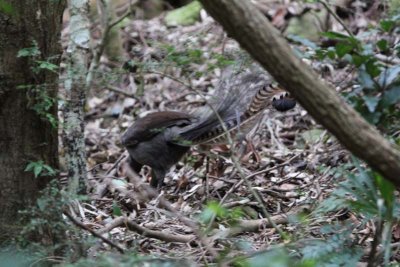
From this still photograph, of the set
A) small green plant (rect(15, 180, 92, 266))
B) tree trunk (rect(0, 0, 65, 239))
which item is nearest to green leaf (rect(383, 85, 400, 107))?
small green plant (rect(15, 180, 92, 266))

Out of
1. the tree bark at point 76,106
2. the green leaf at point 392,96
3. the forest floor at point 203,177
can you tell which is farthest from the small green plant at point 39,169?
the green leaf at point 392,96

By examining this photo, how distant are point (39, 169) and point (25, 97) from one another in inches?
13.0

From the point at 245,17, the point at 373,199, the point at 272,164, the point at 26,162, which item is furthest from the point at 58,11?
the point at 272,164

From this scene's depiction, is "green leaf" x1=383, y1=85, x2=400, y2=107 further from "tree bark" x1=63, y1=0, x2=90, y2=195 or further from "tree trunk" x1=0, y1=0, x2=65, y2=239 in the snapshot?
"tree bark" x1=63, y1=0, x2=90, y2=195

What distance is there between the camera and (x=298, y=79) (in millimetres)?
2268

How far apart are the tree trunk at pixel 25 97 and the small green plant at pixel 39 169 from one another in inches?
0.8

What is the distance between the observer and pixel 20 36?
3.08 meters

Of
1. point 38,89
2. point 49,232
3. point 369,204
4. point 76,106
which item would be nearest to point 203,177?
point 76,106

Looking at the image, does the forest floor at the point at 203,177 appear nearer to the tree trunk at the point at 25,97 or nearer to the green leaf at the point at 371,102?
the tree trunk at the point at 25,97

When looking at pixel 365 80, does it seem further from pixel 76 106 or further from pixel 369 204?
pixel 76 106

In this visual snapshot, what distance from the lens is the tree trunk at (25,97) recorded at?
10.1 ft

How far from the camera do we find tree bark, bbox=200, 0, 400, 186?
2234 millimetres

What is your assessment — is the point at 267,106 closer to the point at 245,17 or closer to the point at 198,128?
the point at 198,128

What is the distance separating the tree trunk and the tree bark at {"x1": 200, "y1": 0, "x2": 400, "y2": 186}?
3.62ft
